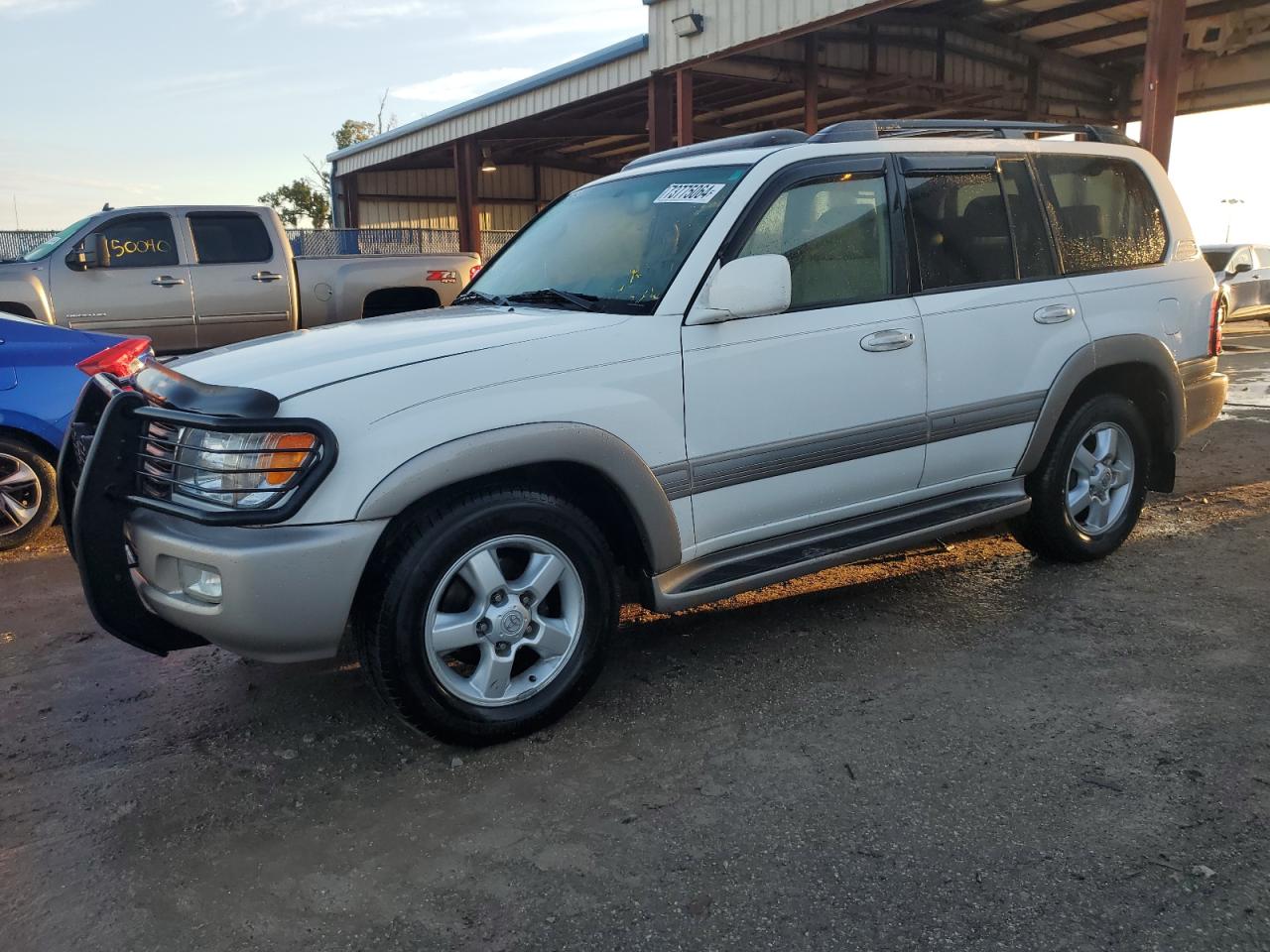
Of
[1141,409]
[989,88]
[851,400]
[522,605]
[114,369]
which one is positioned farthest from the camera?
[989,88]

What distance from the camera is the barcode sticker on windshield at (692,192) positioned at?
3.58m

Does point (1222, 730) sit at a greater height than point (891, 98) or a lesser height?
lesser

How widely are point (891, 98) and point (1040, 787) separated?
18416mm

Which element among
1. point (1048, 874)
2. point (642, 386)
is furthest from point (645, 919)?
point (642, 386)

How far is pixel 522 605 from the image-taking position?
10.1 ft

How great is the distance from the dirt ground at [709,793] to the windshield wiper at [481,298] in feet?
4.69

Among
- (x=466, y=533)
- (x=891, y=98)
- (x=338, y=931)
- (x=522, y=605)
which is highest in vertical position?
(x=891, y=98)

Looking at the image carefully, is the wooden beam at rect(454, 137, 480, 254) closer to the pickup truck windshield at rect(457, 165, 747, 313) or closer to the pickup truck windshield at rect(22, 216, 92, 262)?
the pickup truck windshield at rect(22, 216, 92, 262)

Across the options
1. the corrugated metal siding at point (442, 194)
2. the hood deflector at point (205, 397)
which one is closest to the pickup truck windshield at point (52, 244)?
the hood deflector at point (205, 397)

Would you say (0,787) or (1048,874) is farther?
(0,787)

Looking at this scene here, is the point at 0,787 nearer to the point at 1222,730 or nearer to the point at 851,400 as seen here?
the point at 851,400

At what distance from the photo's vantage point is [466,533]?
291 cm

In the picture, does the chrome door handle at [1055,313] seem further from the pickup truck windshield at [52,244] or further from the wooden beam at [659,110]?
the wooden beam at [659,110]

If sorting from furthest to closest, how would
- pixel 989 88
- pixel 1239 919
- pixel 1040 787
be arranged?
1. pixel 989 88
2. pixel 1040 787
3. pixel 1239 919
